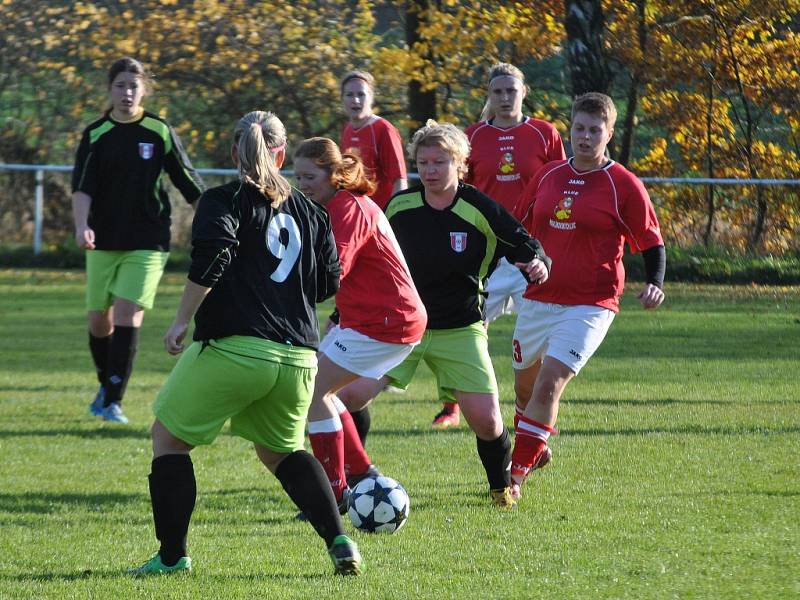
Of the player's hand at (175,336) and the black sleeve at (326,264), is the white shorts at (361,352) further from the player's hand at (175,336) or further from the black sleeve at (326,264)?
the player's hand at (175,336)

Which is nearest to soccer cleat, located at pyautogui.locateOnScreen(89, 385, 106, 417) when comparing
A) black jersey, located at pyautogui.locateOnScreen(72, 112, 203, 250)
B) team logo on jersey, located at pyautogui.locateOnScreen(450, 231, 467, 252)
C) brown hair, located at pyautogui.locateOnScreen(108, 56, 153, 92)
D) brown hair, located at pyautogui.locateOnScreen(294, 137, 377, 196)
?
black jersey, located at pyautogui.locateOnScreen(72, 112, 203, 250)

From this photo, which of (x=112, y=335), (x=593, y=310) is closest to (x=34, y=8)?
(x=112, y=335)

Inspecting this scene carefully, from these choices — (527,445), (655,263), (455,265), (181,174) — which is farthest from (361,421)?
(181,174)

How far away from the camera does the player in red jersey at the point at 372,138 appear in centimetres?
Result: 883

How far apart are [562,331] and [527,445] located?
1.85ft

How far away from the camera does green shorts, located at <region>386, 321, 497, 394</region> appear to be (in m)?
6.06

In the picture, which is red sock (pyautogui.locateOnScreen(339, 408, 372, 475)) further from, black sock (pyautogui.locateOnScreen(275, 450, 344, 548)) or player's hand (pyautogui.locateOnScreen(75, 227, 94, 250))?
player's hand (pyautogui.locateOnScreen(75, 227, 94, 250))

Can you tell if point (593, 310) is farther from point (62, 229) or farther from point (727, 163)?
point (62, 229)

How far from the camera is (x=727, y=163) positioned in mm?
16094

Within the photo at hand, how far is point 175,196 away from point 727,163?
810cm

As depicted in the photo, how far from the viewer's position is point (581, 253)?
6344 mm

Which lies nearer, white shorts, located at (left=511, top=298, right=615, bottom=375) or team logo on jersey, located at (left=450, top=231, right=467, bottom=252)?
team logo on jersey, located at (left=450, top=231, right=467, bottom=252)

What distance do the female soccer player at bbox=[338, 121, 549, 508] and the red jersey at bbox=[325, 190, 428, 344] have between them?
273mm

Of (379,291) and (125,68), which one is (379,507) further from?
(125,68)
